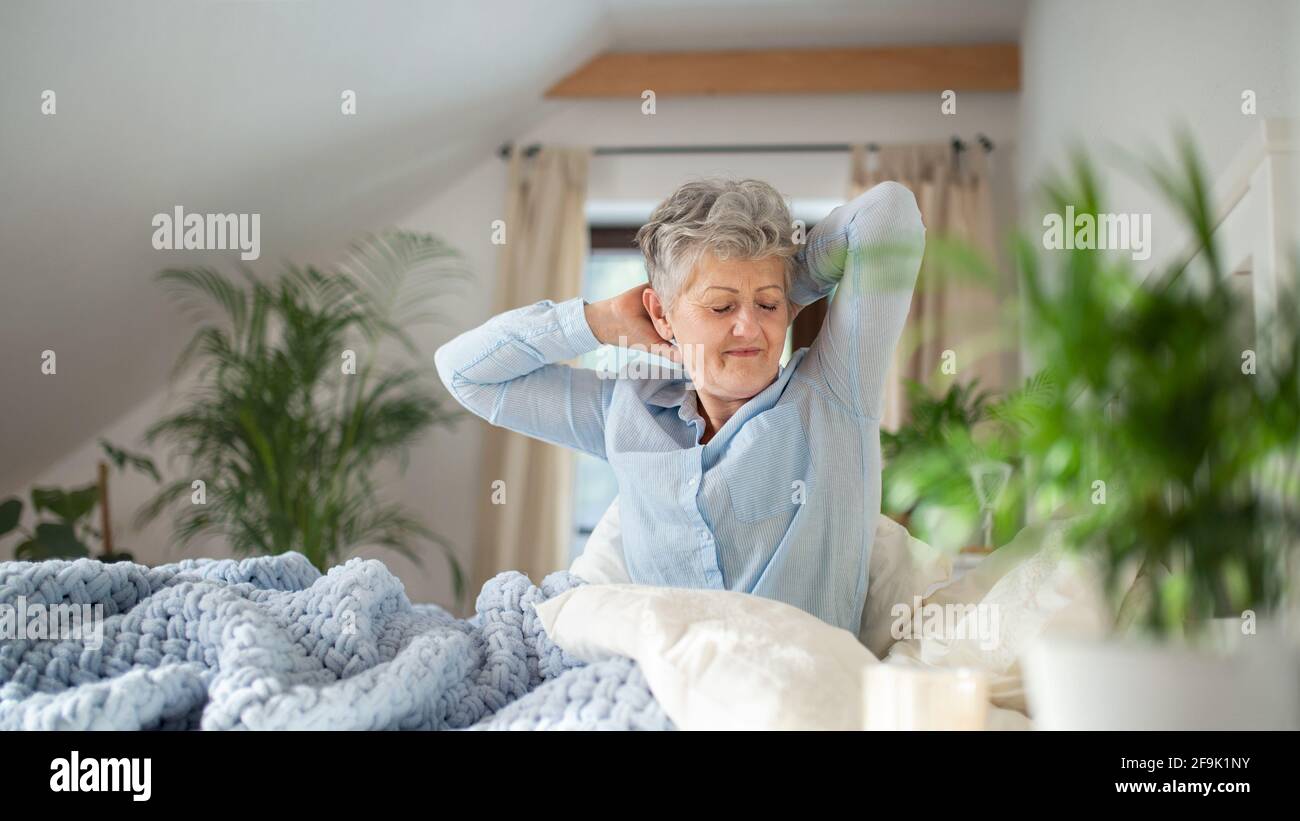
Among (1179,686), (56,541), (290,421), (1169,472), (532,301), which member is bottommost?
(56,541)

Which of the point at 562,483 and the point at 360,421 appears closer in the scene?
the point at 360,421

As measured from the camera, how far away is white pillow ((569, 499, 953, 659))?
→ 1535 millimetres

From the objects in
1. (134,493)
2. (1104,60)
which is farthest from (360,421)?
(1104,60)

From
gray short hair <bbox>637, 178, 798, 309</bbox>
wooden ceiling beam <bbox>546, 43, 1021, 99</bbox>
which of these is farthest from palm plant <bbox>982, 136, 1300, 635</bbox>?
wooden ceiling beam <bbox>546, 43, 1021, 99</bbox>

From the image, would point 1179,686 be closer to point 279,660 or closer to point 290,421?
point 279,660

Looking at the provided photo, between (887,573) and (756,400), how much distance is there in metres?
0.33

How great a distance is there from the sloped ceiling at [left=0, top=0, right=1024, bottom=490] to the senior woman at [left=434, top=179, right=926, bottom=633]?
1924mm

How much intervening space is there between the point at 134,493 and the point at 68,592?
3.84m

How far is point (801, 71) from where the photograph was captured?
4.66 meters

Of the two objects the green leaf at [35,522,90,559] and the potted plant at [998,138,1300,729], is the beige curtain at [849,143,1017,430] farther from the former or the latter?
the potted plant at [998,138,1300,729]

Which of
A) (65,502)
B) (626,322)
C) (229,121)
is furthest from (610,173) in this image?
(626,322)

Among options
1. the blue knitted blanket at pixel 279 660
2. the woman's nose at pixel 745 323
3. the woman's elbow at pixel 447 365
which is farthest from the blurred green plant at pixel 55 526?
the woman's nose at pixel 745 323
